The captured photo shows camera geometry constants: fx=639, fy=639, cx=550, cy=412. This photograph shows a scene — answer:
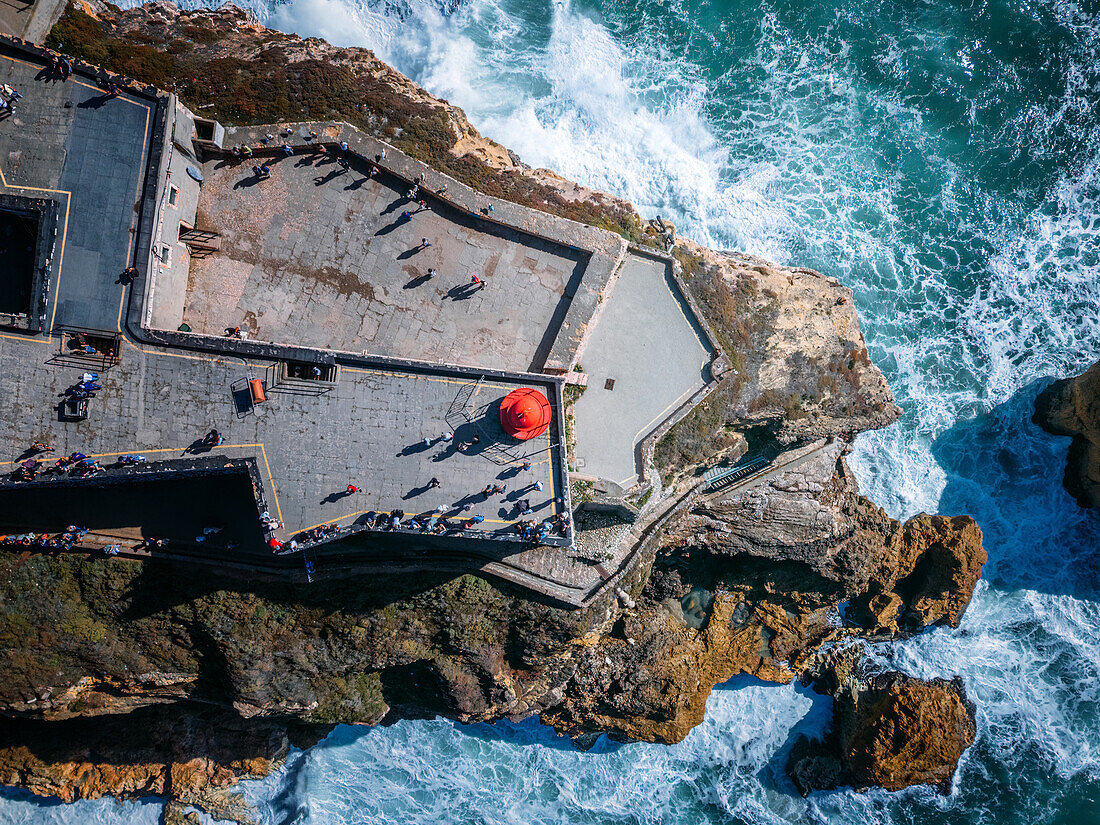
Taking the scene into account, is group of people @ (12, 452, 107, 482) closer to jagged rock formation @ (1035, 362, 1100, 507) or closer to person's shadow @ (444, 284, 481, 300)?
person's shadow @ (444, 284, 481, 300)

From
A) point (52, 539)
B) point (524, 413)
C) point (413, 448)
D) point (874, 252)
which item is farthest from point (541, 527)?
point (874, 252)

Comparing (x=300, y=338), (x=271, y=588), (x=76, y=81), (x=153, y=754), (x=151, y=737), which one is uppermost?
(x=76, y=81)

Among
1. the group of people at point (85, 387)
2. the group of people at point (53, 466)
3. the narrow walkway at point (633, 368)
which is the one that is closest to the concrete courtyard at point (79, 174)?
the group of people at point (85, 387)

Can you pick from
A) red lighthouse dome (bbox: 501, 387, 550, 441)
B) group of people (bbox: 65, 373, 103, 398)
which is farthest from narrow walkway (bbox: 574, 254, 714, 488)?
group of people (bbox: 65, 373, 103, 398)

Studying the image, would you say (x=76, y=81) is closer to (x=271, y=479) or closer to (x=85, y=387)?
(x=85, y=387)

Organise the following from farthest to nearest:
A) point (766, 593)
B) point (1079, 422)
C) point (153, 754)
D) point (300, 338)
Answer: point (1079, 422) → point (766, 593) → point (153, 754) → point (300, 338)

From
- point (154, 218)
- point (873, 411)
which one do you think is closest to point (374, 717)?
point (154, 218)
